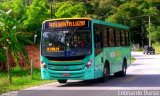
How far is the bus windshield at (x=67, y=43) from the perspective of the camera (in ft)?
66.5

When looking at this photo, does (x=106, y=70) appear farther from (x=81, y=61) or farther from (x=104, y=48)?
(x=81, y=61)

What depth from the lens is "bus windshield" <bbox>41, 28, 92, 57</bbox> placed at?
798 inches

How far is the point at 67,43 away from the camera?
20453mm

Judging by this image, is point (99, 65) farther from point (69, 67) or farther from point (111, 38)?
point (111, 38)

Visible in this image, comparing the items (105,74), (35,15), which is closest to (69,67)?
(105,74)

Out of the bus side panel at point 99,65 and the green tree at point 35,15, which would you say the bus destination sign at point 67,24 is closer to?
the bus side panel at point 99,65

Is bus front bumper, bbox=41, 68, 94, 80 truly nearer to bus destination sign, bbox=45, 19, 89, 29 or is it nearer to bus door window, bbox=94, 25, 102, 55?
bus door window, bbox=94, 25, 102, 55

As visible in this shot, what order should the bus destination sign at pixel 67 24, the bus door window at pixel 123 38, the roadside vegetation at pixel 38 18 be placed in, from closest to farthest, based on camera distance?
the bus destination sign at pixel 67 24, the roadside vegetation at pixel 38 18, the bus door window at pixel 123 38

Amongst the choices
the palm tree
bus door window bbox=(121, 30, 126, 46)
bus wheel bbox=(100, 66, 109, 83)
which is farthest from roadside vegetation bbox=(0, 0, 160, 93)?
bus door window bbox=(121, 30, 126, 46)

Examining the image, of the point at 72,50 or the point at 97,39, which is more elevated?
the point at 97,39

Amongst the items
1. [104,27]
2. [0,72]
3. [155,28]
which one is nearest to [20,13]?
[0,72]

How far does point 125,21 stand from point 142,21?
4.86m

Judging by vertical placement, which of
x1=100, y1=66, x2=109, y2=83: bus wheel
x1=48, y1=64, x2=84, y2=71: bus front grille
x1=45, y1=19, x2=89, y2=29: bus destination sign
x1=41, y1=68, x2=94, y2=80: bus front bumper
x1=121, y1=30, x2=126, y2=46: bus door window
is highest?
x1=45, y1=19, x2=89, y2=29: bus destination sign

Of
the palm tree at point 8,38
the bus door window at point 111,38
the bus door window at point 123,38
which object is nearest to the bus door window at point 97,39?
the bus door window at point 111,38
